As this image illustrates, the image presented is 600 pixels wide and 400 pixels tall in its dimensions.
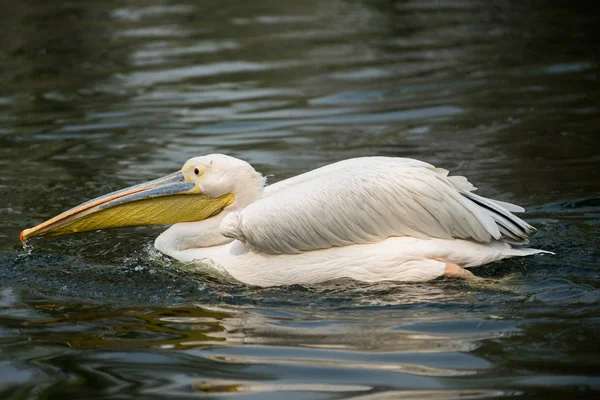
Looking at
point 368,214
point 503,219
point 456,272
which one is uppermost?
point 368,214

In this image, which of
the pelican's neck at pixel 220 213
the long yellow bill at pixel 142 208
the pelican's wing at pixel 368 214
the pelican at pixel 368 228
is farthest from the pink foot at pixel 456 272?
the long yellow bill at pixel 142 208

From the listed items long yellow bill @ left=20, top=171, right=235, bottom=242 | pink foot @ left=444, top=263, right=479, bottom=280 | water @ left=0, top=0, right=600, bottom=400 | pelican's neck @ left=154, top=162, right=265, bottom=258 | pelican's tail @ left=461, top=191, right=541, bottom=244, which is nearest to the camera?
water @ left=0, top=0, right=600, bottom=400

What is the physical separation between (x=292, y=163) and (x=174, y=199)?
2.28 metres

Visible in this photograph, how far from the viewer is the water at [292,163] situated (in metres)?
3.83

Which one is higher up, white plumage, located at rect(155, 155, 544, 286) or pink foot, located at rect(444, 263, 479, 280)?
white plumage, located at rect(155, 155, 544, 286)

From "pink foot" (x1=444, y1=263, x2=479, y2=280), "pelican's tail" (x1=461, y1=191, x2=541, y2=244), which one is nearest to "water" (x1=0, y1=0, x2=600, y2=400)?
"pink foot" (x1=444, y1=263, x2=479, y2=280)

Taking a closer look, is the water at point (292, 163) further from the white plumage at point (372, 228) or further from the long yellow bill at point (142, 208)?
the long yellow bill at point (142, 208)

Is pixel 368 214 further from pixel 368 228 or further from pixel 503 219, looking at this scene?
pixel 503 219

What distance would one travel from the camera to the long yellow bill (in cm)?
516

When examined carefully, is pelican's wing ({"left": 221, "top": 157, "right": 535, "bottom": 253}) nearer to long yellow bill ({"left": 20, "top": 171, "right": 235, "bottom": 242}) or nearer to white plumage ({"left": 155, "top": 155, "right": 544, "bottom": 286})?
white plumage ({"left": 155, "top": 155, "right": 544, "bottom": 286})

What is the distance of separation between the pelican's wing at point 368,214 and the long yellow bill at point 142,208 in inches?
16.6

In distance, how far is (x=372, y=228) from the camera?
489 centimetres

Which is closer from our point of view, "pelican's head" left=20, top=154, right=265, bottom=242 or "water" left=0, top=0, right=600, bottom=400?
"water" left=0, top=0, right=600, bottom=400

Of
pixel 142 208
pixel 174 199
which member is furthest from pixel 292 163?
pixel 142 208
